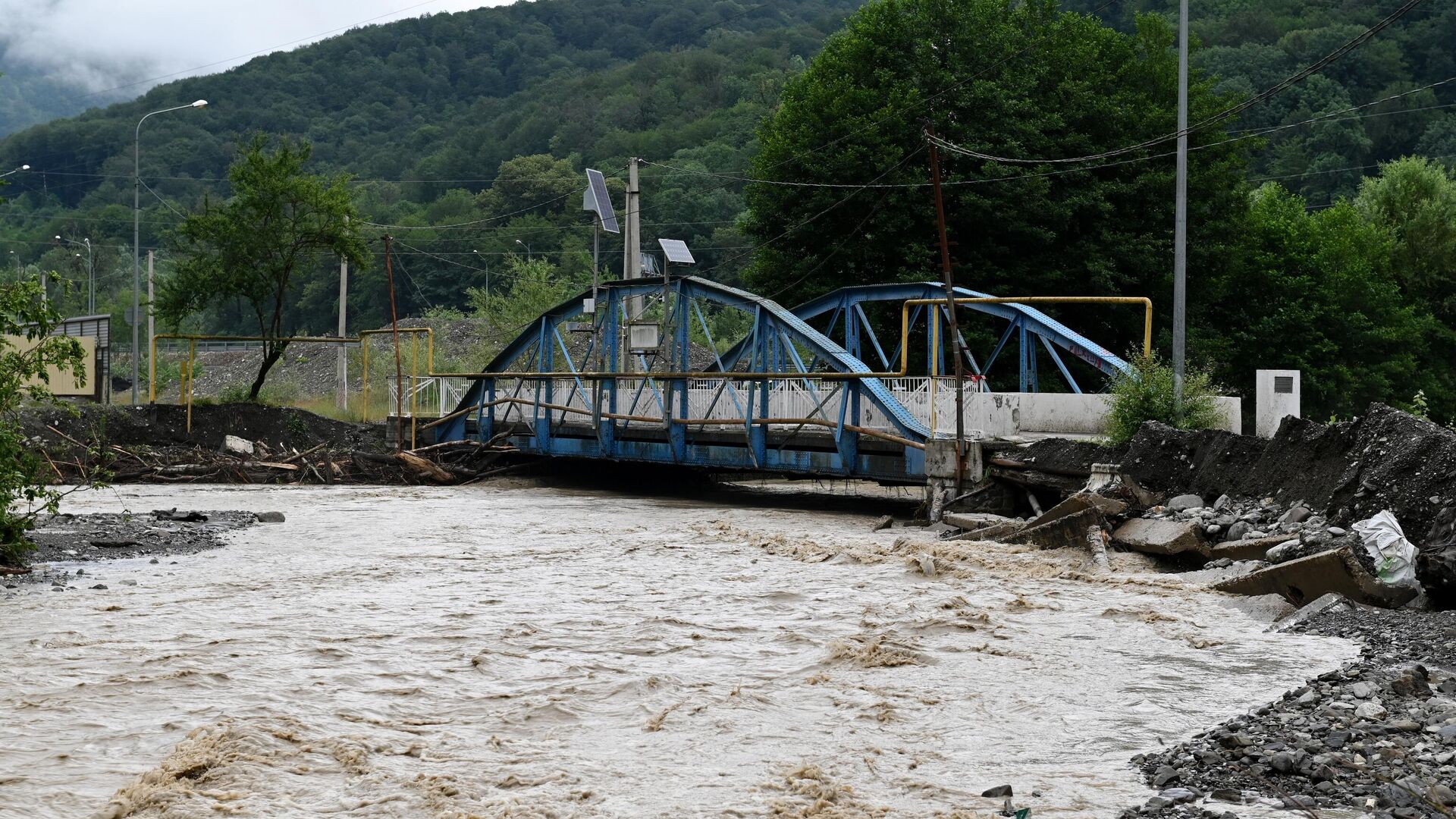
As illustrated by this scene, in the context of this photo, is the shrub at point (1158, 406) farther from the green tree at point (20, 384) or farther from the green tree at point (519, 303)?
the green tree at point (519, 303)

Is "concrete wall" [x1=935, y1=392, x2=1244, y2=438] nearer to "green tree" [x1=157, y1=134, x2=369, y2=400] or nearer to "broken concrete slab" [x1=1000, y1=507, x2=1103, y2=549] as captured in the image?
"broken concrete slab" [x1=1000, y1=507, x2=1103, y2=549]

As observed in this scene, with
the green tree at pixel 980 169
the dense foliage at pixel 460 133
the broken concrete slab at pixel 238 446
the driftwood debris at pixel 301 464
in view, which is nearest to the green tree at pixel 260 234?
the broken concrete slab at pixel 238 446

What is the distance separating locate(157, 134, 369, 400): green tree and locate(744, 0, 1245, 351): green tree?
475 inches

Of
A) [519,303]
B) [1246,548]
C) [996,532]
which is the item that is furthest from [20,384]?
[519,303]

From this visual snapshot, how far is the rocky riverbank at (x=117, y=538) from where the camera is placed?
1543 cm

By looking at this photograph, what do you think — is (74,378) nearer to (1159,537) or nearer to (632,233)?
(632,233)

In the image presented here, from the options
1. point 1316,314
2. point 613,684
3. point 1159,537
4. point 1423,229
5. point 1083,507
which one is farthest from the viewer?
point 1423,229

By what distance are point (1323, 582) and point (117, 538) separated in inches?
595

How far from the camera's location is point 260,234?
38219 mm

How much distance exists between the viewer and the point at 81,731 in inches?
327

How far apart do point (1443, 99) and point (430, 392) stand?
5448 centimetres

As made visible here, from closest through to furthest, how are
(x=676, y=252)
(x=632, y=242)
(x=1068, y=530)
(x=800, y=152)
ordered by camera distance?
(x=1068, y=530), (x=676, y=252), (x=632, y=242), (x=800, y=152)

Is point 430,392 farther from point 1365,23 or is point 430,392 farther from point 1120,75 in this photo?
point 1365,23

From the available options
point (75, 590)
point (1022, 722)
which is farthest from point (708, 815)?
point (75, 590)
